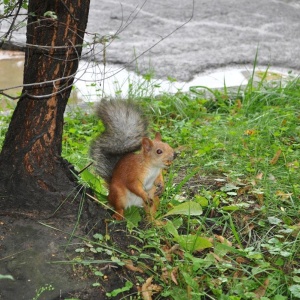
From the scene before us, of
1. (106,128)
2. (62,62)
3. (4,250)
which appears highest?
(62,62)

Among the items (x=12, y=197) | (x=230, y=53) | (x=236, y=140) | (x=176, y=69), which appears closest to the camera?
(x=12, y=197)

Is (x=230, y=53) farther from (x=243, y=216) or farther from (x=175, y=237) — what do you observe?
(x=175, y=237)

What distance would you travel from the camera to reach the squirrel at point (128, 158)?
3801 millimetres

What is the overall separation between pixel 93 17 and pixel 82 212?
17.5 feet

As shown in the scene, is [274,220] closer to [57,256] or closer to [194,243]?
[194,243]

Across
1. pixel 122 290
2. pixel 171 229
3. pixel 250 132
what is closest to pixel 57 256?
pixel 122 290

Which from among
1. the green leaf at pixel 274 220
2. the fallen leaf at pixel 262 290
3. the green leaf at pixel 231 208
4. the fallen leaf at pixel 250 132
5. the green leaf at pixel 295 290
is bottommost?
the fallen leaf at pixel 262 290

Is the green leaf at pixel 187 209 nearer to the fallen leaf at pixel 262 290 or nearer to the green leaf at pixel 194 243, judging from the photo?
the green leaf at pixel 194 243

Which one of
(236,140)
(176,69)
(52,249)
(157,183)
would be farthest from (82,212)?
→ (176,69)

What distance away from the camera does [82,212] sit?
3.48 metres

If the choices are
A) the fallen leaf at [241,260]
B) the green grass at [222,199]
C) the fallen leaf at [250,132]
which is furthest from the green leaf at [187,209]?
the fallen leaf at [250,132]

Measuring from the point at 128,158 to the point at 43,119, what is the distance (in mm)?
692

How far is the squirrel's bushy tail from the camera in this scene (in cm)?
395

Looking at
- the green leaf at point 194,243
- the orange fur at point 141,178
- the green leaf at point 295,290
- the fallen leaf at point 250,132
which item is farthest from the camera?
the fallen leaf at point 250,132
